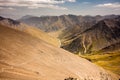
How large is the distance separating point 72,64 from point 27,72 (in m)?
23.5

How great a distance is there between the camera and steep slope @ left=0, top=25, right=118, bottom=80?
1868 inches

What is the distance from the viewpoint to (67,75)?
57.8 m

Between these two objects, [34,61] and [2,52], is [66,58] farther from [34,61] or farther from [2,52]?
[2,52]

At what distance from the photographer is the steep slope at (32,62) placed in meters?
47.4

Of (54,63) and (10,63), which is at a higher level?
(10,63)

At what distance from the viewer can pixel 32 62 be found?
54.7 meters

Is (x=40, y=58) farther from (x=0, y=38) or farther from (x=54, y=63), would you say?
(x=0, y=38)

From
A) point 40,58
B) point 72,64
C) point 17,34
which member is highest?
point 17,34

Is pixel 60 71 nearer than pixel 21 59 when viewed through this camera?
No

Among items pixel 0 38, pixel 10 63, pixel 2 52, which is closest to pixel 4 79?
pixel 10 63

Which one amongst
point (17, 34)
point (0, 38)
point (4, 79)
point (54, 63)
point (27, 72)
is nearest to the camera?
point (4, 79)

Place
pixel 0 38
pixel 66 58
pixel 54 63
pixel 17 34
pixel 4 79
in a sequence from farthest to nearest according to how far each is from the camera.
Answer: pixel 66 58
pixel 17 34
pixel 54 63
pixel 0 38
pixel 4 79

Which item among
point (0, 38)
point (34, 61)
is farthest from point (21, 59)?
point (0, 38)

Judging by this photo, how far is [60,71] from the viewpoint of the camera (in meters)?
58.2
